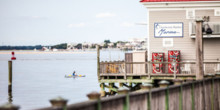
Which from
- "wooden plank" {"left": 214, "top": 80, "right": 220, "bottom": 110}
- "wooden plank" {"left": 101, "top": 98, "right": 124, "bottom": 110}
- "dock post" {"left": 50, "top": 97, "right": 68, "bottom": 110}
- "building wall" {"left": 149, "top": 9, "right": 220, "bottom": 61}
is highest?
"building wall" {"left": 149, "top": 9, "right": 220, "bottom": 61}

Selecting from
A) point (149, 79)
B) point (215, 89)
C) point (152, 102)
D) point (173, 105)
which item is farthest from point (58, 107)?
point (149, 79)

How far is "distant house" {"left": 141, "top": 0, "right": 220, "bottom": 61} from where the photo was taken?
31.1 m

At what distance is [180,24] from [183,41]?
1.32 meters

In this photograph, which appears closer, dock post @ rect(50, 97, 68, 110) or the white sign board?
dock post @ rect(50, 97, 68, 110)

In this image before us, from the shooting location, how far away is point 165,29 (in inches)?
1251

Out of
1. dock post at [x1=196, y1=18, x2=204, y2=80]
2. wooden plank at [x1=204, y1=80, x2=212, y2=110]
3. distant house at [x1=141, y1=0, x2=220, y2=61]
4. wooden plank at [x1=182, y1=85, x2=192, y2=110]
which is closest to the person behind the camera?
wooden plank at [x1=182, y1=85, x2=192, y2=110]

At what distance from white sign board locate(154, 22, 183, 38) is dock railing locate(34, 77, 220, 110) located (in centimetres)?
1532

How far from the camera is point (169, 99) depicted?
10539 millimetres

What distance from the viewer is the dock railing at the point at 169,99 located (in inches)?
286

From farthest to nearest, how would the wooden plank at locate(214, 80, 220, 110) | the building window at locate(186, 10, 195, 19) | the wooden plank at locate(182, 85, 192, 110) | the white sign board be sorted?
the white sign board, the building window at locate(186, 10, 195, 19), the wooden plank at locate(214, 80, 220, 110), the wooden plank at locate(182, 85, 192, 110)

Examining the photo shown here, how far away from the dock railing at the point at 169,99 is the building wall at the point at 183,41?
14.7 meters

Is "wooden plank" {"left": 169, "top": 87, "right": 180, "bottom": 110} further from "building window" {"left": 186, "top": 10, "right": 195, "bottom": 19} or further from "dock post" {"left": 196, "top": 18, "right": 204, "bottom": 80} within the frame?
"building window" {"left": 186, "top": 10, "right": 195, "bottom": 19}

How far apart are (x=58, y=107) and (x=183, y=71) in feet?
81.6

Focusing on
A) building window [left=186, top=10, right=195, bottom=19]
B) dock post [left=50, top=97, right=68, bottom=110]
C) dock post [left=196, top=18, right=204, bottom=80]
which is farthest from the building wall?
dock post [left=50, top=97, right=68, bottom=110]
